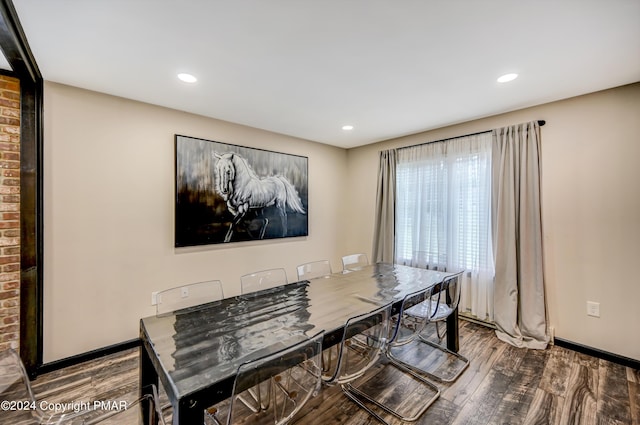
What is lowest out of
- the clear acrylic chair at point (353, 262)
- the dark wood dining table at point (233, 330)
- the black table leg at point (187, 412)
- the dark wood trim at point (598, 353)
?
the dark wood trim at point (598, 353)

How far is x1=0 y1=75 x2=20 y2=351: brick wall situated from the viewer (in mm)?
2059

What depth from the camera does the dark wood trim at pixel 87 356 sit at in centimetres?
225

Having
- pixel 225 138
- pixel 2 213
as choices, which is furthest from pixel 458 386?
pixel 2 213

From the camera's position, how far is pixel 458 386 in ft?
6.91

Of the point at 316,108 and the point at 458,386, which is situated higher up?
the point at 316,108

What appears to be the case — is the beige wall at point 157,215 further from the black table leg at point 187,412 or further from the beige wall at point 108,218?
the black table leg at point 187,412

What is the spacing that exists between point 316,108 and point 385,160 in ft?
5.43

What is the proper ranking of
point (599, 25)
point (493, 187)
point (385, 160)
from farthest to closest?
point (385, 160) < point (493, 187) < point (599, 25)

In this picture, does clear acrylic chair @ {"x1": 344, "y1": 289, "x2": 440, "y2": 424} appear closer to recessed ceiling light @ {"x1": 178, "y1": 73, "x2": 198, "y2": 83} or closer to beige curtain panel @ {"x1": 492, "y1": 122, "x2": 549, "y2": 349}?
beige curtain panel @ {"x1": 492, "y1": 122, "x2": 549, "y2": 349}

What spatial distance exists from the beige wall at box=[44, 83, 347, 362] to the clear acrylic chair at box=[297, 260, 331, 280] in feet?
3.66

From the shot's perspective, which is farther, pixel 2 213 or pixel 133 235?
pixel 133 235

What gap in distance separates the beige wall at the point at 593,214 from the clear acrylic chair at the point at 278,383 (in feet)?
8.86

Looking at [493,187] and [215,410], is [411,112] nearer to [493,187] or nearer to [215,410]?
[493,187]

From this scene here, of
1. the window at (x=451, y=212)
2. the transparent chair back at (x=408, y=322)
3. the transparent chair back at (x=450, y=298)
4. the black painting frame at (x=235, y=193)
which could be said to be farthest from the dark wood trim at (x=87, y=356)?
the window at (x=451, y=212)
